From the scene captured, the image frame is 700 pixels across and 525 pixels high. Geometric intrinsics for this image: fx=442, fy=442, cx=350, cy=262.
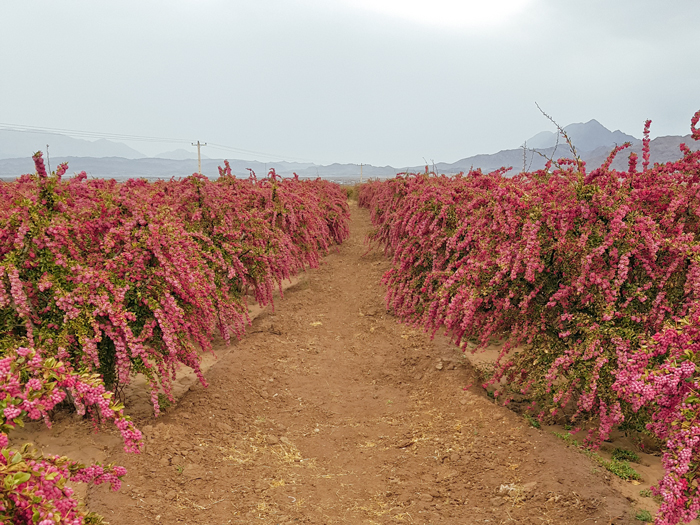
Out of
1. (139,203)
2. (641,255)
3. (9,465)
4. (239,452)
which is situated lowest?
(239,452)

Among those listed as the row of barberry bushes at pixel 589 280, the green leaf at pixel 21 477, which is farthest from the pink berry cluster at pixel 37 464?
the row of barberry bushes at pixel 589 280

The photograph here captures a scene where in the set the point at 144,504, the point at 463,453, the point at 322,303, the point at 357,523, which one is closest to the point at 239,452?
the point at 144,504

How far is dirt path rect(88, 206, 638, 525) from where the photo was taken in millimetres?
4031

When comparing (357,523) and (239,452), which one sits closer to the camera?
(357,523)

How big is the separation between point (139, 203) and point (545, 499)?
5214 mm

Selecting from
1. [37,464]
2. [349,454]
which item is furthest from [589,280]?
[37,464]

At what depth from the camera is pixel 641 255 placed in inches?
177

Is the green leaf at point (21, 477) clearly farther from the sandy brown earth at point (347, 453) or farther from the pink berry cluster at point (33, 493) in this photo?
the sandy brown earth at point (347, 453)

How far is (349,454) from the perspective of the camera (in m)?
5.26

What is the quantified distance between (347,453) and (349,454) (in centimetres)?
3

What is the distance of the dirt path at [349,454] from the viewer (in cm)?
403

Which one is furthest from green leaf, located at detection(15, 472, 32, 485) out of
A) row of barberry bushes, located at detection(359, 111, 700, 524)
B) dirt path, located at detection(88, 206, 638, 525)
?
row of barberry bushes, located at detection(359, 111, 700, 524)

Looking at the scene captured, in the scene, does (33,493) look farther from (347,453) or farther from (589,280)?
(589,280)

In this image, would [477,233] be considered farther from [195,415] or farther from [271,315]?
[271,315]
